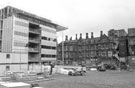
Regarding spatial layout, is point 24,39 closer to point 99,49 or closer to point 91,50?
point 91,50

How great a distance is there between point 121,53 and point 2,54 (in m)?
54.8

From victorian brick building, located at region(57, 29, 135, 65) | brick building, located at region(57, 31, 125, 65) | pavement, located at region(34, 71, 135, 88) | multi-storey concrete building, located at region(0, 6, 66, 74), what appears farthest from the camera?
brick building, located at region(57, 31, 125, 65)

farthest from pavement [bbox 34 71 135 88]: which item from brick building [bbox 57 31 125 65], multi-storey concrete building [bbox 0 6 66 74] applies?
brick building [bbox 57 31 125 65]

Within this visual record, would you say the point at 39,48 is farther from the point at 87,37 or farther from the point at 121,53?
the point at 121,53

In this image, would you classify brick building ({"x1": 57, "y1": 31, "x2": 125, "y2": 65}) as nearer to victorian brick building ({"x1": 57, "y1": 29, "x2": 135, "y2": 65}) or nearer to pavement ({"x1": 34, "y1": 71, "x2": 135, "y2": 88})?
victorian brick building ({"x1": 57, "y1": 29, "x2": 135, "y2": 65})

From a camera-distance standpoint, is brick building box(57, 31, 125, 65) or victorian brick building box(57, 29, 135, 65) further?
brick building box(57, 31, 125, 65)

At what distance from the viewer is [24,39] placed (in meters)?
47.5

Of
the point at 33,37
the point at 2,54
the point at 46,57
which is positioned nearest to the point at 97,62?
the point at 46,57

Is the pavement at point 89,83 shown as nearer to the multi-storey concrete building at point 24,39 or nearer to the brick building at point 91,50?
the multi-storey concrete building at point 24,39

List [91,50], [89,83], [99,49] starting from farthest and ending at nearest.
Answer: [91,50], [99,49], [89,83]

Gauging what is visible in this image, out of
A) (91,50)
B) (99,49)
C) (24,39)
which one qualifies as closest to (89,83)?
(24,39)

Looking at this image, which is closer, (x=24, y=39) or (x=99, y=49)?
(x=24, y=39)

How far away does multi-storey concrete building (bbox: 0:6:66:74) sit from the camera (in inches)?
1416

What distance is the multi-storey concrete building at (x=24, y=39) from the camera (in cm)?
3597
